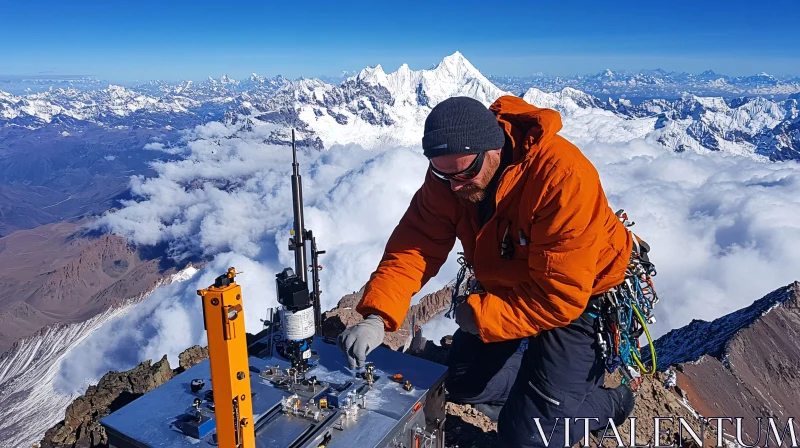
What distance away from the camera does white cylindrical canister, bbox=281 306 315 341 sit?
5492 mm

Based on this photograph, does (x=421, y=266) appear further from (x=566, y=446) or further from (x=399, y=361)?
(x=566, y=446)

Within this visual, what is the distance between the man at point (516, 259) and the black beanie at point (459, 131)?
0.01m

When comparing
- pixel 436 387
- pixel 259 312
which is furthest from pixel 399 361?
pixel 259 312

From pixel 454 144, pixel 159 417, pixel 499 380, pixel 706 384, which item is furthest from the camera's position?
pixel 706 384

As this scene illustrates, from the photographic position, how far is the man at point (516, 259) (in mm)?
4676

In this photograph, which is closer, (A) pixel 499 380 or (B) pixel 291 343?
(B) pixel 291 343

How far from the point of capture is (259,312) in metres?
161

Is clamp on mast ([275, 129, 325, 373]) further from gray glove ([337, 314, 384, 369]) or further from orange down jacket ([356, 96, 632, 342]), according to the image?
orange down jacket ([356, 96, 632, 342])

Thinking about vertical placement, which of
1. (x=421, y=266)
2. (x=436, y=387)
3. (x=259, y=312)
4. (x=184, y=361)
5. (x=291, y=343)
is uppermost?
(x=421, y=266)

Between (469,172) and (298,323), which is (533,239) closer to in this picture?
(469,172)

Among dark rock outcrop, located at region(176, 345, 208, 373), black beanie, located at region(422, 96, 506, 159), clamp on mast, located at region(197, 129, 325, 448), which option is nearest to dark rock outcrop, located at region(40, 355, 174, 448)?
dark rock outcrop, located at region(176, 345, 208, 373)

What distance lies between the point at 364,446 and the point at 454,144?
308 cm

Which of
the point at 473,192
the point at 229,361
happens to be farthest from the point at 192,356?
the point at 473,192

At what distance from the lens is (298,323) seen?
5.51 meters
